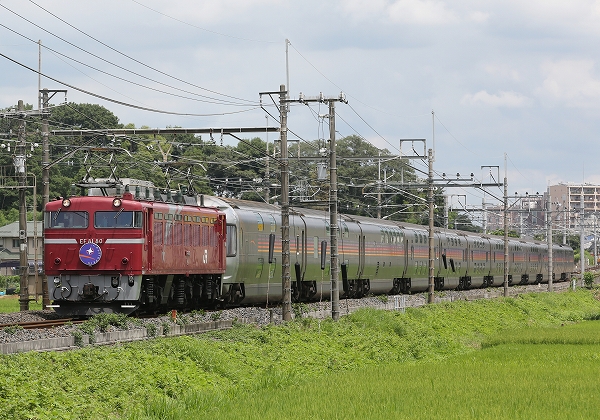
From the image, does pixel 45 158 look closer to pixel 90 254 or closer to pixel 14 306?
pixel 90 254

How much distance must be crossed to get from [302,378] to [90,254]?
31.8 feet

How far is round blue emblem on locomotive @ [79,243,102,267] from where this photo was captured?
30297 millimetres

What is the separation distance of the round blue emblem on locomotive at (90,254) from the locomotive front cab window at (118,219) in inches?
26.6

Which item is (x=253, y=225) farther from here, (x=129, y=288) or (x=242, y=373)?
(x=242, y=373)

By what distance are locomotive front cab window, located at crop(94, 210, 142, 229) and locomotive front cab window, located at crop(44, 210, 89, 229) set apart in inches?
14.4

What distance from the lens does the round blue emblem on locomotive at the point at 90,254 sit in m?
30.3

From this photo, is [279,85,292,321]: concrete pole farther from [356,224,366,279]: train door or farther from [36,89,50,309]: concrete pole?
[356,224,366,279]: train door

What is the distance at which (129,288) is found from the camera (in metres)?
30.2

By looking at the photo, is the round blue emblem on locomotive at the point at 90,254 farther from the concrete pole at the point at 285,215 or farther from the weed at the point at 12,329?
the concrete pole at the point at 285,215

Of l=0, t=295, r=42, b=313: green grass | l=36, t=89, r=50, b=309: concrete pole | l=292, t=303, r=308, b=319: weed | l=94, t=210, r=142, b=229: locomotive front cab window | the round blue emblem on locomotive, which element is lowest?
l=0, t=295, r=42, b=313: green grass

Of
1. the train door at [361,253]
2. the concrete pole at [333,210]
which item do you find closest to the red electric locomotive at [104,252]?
the concrete pole at [333,210]

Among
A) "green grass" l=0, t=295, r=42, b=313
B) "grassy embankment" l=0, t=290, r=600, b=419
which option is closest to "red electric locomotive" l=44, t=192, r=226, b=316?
"grassy embankment" l=0, t=290, r=600, b=419

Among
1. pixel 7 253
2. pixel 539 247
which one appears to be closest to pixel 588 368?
pixel 539 247

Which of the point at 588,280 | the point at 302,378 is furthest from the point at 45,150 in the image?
the point at 588,280
